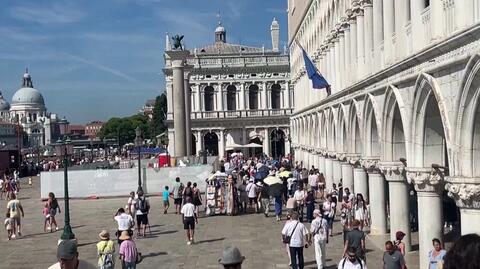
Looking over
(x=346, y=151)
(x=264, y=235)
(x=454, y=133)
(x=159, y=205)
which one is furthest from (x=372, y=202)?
(x=159, y=205)

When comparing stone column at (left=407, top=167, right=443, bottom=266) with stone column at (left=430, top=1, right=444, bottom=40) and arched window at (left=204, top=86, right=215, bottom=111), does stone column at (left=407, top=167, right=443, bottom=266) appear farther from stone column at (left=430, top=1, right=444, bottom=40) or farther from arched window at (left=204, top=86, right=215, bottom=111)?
arched window at (left=204, top=86, right=215, bottom=111)

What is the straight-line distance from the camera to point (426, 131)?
45.6ft

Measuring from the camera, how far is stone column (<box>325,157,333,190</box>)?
30.9m

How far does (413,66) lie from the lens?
13.7 m

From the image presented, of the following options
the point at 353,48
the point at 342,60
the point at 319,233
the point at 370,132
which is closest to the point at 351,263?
the point at 319,233

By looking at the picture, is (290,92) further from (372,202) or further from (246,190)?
(372,202)

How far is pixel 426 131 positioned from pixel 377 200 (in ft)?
18.6

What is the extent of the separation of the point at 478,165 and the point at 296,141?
41.8 meters

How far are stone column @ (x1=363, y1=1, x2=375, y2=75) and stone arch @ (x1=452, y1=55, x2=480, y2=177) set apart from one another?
800 cm

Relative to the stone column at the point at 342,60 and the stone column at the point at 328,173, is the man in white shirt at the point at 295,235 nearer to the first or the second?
the stone column at the point at 342,60

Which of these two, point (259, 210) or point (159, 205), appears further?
point (159, 205)

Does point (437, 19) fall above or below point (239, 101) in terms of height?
below

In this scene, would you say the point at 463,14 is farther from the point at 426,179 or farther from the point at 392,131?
the point at 392,131

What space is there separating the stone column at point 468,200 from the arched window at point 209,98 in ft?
214
